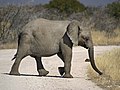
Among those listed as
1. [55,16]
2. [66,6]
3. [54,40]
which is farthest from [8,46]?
[66,6]

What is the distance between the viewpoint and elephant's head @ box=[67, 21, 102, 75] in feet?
51.5

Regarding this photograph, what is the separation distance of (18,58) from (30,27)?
113cm

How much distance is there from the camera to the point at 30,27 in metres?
16.3

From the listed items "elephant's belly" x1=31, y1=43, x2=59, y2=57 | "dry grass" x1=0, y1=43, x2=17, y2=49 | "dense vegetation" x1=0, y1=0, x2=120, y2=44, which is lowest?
"dry grass" x1=0, y1=43, x2=17, y2=49

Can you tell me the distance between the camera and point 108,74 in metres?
16.2

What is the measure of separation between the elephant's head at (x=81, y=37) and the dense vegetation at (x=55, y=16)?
5.59 meters

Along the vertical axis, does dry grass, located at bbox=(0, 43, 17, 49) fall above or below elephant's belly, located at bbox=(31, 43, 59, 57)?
below

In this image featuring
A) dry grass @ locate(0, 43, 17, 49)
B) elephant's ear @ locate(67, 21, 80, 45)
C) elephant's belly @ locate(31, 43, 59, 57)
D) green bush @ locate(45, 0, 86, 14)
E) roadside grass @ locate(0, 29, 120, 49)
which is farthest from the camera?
green bush @ locate(45, 0, 86, 14)

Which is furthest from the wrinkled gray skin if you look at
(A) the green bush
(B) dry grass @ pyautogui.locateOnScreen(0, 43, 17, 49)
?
(A) the green bush

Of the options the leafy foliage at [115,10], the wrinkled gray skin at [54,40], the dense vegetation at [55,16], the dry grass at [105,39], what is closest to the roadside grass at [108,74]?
the wrinkled gray skin at [54,40]

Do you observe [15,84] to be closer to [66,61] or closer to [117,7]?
[66,61]

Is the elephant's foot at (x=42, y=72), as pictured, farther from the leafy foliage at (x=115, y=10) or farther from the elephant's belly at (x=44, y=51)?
the leafy foliage at (x=115, y=10)

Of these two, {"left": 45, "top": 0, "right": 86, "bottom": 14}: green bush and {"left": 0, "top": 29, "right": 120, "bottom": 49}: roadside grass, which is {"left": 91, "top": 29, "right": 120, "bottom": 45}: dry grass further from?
{"left": 45, "top": 0, "right": 86, "bottom": 14}: green bush

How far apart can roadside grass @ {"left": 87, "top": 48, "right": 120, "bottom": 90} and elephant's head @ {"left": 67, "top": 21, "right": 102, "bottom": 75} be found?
440mm
